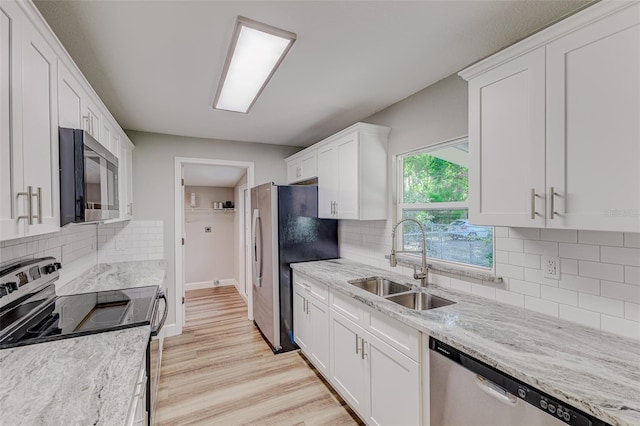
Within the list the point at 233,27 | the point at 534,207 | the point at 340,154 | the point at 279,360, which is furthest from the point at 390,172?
the point at 279,360

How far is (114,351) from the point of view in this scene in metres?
1.19

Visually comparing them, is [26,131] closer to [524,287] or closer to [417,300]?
[417,300]

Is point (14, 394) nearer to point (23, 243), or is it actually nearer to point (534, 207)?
point (23, 243)

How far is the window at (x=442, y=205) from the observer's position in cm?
202

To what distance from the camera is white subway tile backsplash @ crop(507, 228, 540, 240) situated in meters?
1.61

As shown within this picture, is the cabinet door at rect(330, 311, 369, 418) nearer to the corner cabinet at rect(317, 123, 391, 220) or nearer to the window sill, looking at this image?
the window sill

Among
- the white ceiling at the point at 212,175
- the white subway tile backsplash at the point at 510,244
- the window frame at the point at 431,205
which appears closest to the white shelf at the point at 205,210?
the white ceiling at the point at 212,175

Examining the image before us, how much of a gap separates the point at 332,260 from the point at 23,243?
244cm

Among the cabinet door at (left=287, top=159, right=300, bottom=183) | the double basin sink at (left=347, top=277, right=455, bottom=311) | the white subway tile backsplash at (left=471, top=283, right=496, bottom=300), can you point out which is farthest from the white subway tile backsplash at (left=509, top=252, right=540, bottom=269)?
the cabinet door at (left=287, top=159, right=300, bottom=183)

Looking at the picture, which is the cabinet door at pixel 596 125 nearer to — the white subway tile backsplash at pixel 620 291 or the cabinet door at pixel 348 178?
the white subway tile backsplash at pixel 620 291

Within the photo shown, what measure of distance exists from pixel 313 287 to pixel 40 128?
209 cm

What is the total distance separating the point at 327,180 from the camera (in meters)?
3.01

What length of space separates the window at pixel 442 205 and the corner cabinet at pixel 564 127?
52cm

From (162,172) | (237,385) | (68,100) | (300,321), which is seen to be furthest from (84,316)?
(162,172)
